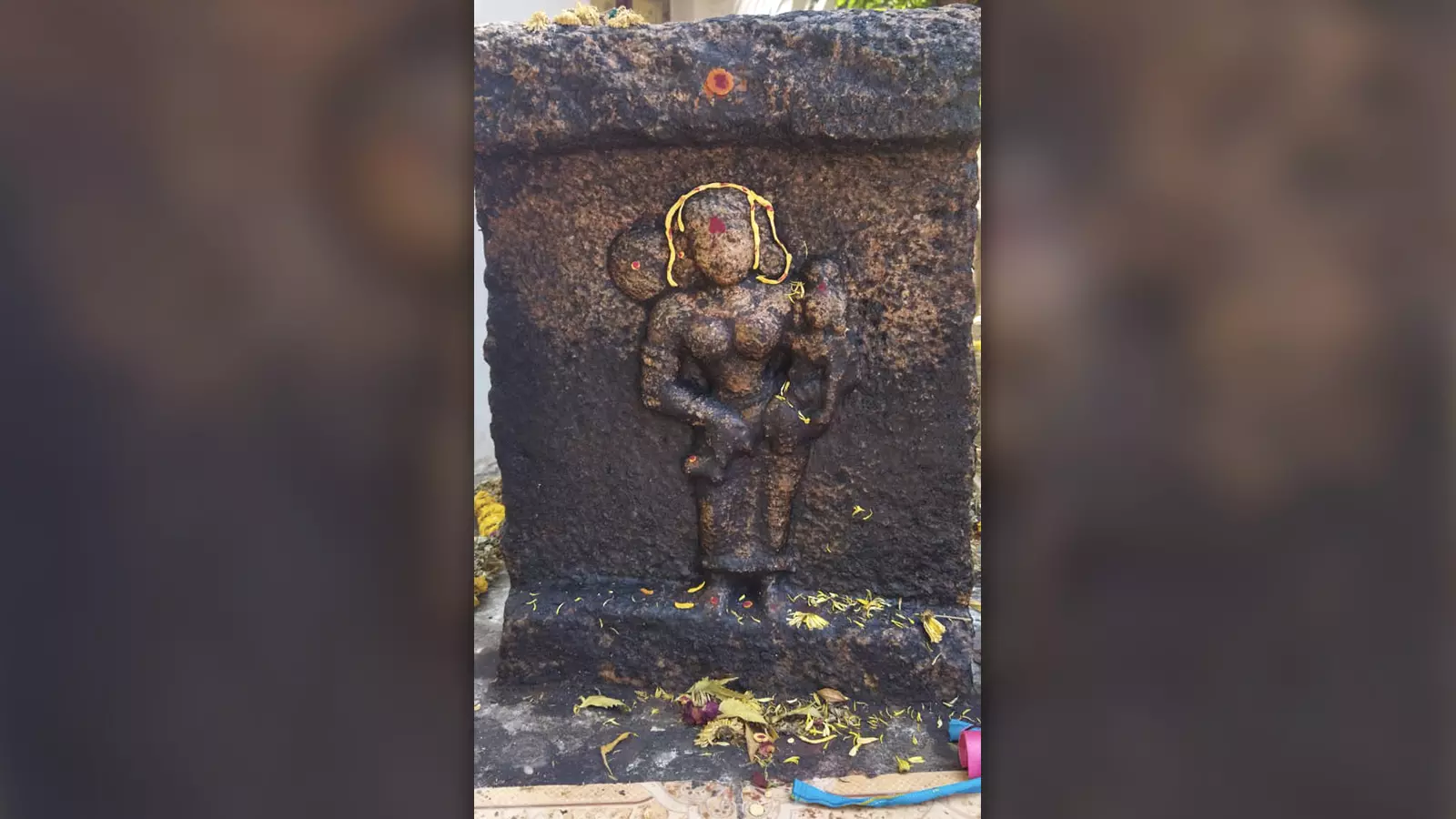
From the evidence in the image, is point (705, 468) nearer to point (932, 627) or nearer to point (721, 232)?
point (721, 232)

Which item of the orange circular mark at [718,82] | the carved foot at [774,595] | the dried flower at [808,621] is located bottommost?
the dried flower at [808,621]

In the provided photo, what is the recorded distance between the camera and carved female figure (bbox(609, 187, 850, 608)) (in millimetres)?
2047

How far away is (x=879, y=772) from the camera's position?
190cm

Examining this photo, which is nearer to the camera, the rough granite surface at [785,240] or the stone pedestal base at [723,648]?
the rough granite surface at [785,240]

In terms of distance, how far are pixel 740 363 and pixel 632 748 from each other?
95 centimetres

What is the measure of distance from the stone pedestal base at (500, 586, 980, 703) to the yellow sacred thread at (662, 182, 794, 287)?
2.79 ft

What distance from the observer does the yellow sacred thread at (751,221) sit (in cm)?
205

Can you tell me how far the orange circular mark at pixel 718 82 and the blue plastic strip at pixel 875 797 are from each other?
5.05 feet

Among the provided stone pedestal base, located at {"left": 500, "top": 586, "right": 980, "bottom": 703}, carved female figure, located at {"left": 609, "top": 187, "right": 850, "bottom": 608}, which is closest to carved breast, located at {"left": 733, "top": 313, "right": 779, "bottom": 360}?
carved female figure, located at {"left": 609, "top": 187, "right": 850, "bottom": 608}

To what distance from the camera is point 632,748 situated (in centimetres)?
199
